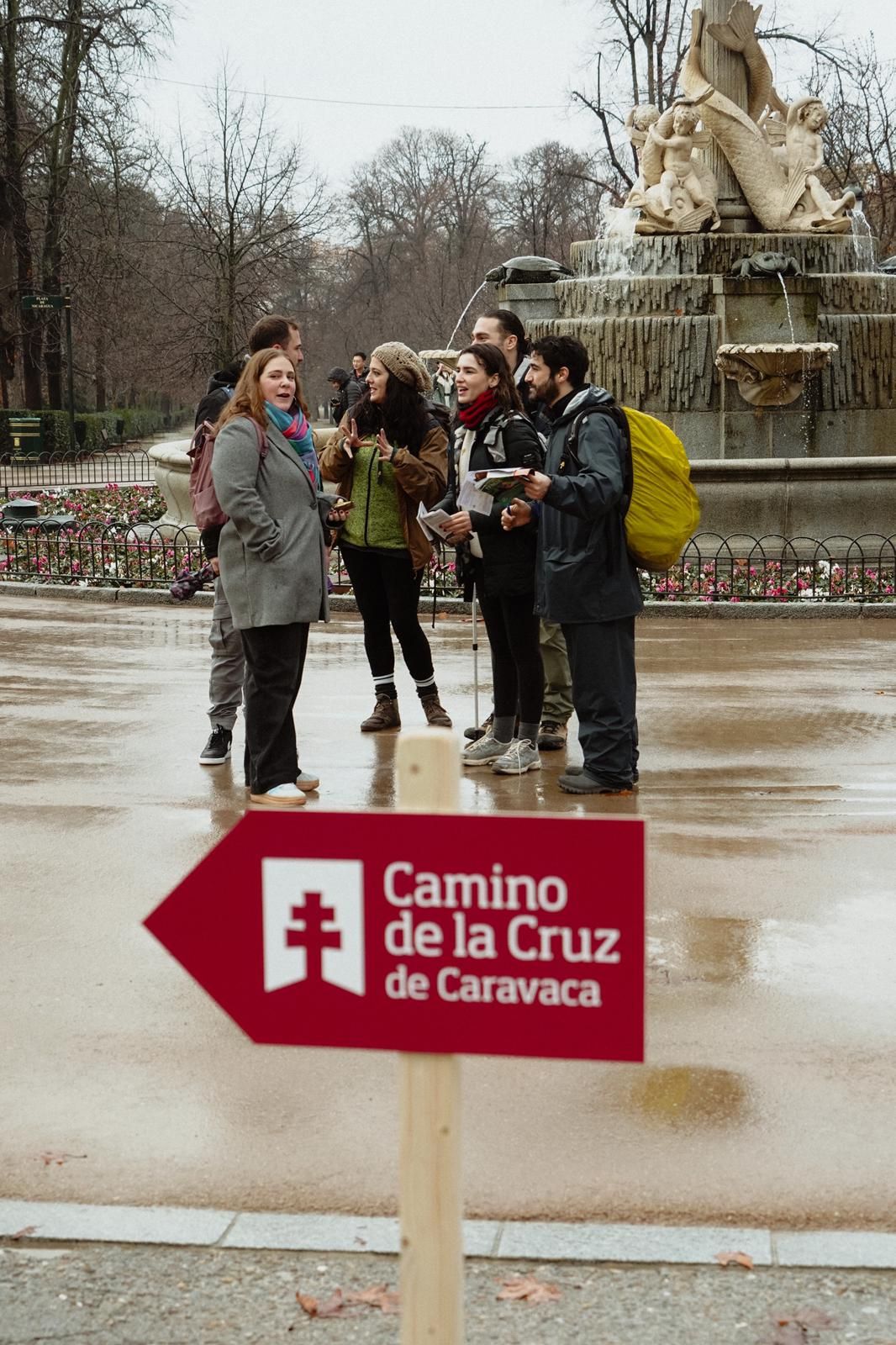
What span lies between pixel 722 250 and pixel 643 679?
34.6ft

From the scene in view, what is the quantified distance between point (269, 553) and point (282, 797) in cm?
98

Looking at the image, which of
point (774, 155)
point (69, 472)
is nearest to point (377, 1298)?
point (774, 155)

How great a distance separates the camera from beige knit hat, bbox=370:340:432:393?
341 inches

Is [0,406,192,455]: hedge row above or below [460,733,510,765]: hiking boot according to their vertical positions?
above

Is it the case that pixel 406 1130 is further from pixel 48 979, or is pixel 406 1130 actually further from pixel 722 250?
pixel 722 250

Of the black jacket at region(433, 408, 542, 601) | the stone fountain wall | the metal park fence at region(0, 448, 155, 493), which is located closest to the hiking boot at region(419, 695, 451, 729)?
the black jacket at region(433, 408, 542, 601)

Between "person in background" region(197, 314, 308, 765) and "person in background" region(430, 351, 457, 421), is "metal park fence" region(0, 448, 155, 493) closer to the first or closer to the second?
"person in background" region(430, 351, 457, 421)

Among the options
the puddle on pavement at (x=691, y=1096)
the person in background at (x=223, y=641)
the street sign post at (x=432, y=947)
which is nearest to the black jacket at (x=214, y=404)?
the person in background at (x=223, y=641)

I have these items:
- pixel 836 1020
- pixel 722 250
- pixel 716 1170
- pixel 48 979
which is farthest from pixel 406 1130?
pixel 722 250

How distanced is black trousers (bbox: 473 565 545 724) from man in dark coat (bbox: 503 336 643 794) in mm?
371

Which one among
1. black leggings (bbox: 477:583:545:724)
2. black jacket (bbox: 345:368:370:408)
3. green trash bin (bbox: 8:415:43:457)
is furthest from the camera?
green trash bin (bbox: 8:415:43:457)

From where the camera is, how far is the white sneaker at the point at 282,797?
7.36 metres

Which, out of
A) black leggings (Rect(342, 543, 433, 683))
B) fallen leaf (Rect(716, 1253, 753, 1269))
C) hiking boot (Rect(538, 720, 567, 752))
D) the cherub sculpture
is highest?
the cherub sculpture

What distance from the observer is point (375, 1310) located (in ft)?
11.9
